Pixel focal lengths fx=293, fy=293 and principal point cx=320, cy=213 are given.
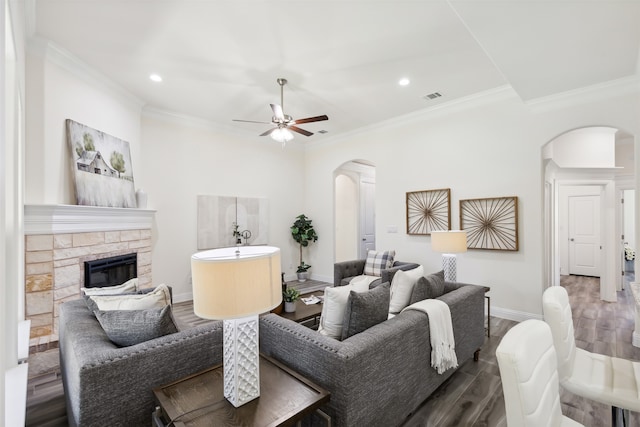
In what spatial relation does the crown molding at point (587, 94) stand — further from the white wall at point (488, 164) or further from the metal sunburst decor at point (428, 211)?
the metal sunburst decor at point (428, 211)

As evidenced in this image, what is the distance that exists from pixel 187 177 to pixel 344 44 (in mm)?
3403

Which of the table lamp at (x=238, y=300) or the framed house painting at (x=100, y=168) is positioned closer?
the table lamp at (x=238, y=300)

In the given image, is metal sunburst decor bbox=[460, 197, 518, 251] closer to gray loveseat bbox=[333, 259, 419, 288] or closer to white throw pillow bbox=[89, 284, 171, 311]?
gray loveseat bbox=[333, 259, 419, 288]

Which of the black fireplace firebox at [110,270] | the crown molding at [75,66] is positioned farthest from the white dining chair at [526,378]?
the crown molding at [75,66]

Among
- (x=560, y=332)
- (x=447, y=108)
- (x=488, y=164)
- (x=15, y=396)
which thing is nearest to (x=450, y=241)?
(x=488, y=164)

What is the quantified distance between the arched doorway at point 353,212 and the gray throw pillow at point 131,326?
19.4 feet

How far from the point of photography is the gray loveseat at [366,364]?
1496 millimetres

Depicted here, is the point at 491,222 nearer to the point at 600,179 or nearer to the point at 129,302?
the point at 600,179

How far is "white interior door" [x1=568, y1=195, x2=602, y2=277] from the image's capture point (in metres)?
6.68

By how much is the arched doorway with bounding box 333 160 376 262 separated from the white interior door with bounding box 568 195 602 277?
4.73 meters

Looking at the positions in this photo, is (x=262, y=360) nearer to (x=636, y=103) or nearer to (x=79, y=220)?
(x=79, y=220)

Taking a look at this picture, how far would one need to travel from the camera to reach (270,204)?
6.21 metres

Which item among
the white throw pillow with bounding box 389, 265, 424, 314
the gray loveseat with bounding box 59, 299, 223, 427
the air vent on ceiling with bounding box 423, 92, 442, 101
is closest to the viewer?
the gray loveseat with bounding box 59, 299, 223, 427

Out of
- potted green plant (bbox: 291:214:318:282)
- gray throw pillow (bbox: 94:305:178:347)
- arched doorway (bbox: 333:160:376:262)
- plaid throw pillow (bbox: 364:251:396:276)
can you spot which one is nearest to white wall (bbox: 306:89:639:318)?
plaid throw pillow (bbox: 364:251:396:276)
